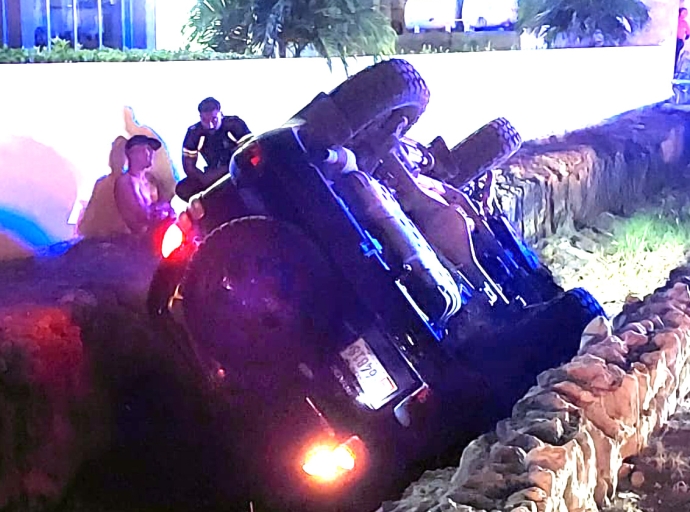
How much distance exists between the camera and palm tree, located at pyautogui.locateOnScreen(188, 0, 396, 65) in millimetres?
2428

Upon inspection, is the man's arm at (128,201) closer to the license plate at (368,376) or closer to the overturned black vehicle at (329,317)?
the overturned black vehicle at (329,317)

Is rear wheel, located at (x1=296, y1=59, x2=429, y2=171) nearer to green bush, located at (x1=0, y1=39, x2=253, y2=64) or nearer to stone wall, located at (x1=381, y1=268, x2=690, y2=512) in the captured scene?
green bush, located at (x1=0, y1=39, x2=253, y2=64)

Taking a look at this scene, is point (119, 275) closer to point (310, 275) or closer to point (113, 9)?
point (310, 275)

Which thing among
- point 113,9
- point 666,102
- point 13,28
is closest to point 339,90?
point 113,9

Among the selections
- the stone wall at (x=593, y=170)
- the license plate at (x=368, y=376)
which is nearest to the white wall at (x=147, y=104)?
the stone wall at (x=593, y=170)

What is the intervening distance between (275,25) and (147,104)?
0.38 m

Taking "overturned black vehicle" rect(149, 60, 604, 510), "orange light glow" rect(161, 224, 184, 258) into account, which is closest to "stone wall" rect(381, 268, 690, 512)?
"overturned black vehicle" rect(149, 60, 604, 510)

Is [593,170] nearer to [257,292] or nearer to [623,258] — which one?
[623,258]

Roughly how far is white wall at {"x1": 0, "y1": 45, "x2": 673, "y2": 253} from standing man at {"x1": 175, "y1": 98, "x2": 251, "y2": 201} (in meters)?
0.02

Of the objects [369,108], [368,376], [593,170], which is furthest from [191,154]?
[593,170]

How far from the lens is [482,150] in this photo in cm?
296

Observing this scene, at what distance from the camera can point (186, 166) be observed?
233 centimetres

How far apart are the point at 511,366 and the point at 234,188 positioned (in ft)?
2.49

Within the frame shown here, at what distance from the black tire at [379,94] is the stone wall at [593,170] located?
0.90 metres
